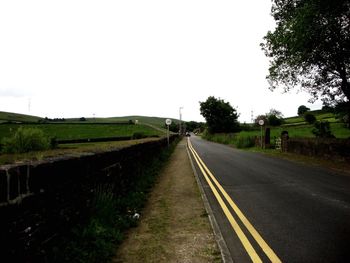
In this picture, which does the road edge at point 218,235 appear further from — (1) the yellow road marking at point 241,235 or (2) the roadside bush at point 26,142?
(2) the roadside bush at point 26,142

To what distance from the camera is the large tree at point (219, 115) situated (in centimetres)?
7444

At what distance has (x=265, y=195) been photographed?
29.2 feet

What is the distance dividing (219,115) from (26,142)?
4901 cm

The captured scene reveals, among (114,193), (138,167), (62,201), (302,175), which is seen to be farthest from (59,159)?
(302,175)

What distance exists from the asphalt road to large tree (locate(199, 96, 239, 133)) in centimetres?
6323

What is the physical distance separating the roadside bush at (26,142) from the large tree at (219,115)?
151 feet

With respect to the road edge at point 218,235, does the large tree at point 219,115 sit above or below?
above

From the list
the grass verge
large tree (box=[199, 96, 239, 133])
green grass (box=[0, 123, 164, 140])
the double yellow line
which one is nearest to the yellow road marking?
the double yellow line

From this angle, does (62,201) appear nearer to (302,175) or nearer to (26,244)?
(26,244)

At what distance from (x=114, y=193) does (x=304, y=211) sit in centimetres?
445

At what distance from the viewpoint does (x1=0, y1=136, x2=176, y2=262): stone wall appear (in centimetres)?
335

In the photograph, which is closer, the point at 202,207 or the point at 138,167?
the point at 202,207

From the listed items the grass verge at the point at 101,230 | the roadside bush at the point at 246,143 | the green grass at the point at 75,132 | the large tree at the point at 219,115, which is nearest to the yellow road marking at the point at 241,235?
the grass verge at the point at 101,230

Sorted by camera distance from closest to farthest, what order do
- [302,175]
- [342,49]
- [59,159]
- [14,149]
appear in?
1. [59,159]
2. [302,175]
3. [342,49]
4. [14,149]
